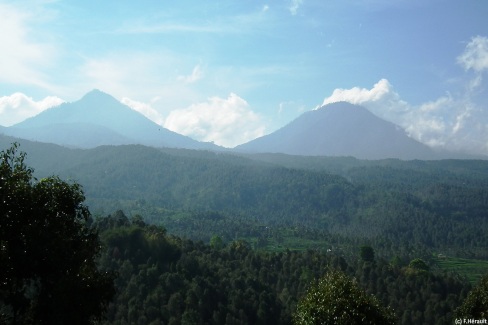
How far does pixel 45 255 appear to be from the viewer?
17.4 metres

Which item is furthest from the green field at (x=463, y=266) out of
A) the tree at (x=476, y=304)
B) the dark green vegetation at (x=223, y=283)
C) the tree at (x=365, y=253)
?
the tree at (x=476, y=304)

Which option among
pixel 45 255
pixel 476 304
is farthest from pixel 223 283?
pixel 45 255

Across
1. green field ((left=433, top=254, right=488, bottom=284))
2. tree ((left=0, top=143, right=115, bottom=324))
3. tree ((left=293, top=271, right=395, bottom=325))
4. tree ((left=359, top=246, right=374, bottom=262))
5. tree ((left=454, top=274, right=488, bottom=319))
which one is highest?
tree ((left=0, top=143, right=115, bottom=324))

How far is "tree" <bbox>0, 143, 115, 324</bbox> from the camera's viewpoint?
664 inches

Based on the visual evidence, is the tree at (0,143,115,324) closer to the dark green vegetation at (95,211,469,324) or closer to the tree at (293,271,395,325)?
the tree at (293,271,395,325)

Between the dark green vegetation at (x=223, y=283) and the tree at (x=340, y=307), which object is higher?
the tree at (x=340, y=307)

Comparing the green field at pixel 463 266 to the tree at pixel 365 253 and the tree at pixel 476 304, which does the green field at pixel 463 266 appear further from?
the tree at pixel 476 304

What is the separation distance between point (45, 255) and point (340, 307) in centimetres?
1724

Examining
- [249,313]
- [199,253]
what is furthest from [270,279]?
[249,313]

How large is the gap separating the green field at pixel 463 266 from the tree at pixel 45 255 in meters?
134

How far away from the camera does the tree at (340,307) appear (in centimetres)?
2672

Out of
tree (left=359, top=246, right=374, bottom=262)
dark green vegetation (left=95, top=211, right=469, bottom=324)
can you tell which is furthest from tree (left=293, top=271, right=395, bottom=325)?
tree (left=359, top=246, right=374, bottom=262)

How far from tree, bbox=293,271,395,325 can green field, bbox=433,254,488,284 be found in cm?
11785

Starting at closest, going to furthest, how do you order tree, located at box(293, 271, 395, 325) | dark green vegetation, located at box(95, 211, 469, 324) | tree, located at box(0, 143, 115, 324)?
tree, located at box(0, 143, 115, 324) < tree, located at box(293, 271, 395, 325) < dark green vegetation, located at box(95, 211, 469, 324)
